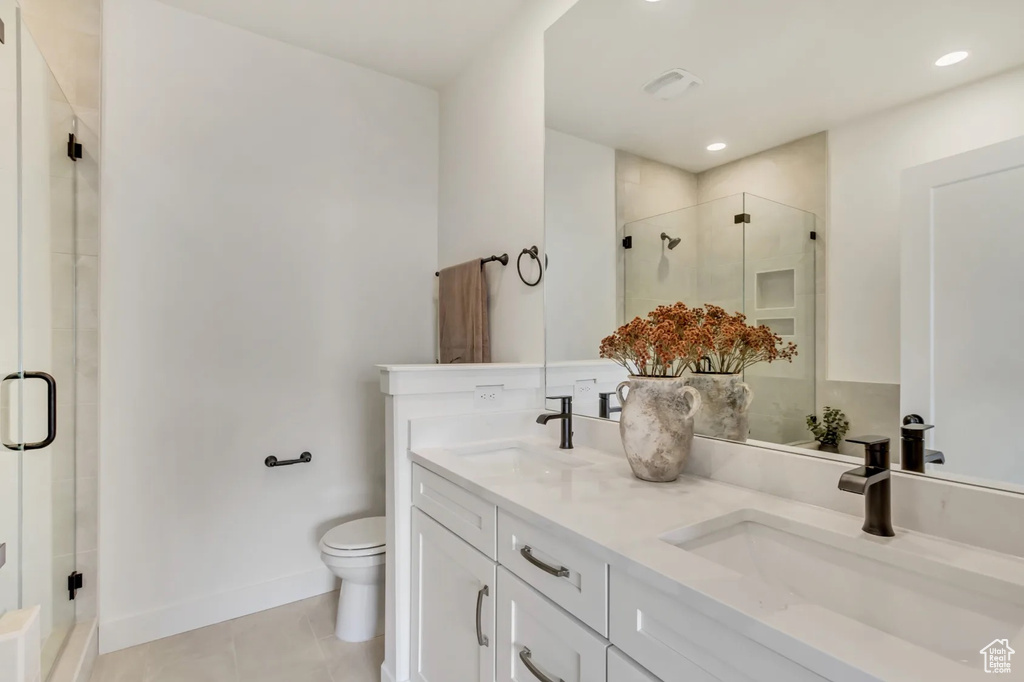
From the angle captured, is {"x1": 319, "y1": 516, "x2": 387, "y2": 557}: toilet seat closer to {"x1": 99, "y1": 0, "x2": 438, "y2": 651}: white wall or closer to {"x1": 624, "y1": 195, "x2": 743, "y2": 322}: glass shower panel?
{"x1": 99, "y1": 0, "x2": 438, "y2": 651}: white wall

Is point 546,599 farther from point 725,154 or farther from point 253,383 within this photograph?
point 253,383

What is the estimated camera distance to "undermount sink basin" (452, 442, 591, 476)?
1420 mm

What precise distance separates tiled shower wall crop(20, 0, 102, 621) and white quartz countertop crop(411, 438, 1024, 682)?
1440 millimetres

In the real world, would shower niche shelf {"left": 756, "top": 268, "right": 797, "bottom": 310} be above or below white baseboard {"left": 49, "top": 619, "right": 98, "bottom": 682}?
above

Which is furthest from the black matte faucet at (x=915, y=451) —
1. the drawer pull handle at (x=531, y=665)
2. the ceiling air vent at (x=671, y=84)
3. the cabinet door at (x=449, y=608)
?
the ceiling air vent at (x=671, y=84)

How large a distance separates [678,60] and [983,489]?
4.19 ft

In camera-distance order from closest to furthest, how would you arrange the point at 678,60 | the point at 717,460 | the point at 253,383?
the point at 717,460, the point at 678,60, the point at 253,383

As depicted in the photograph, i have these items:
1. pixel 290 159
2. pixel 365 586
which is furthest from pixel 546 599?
pixel 290 159

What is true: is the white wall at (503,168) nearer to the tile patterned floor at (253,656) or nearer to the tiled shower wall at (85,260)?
the tile patterned floor at (253,656)

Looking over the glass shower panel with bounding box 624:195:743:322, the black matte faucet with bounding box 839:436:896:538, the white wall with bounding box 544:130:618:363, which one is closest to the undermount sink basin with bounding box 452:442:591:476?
the white wall with bounding box 544:130:618:363

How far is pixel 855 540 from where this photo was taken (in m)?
0.84

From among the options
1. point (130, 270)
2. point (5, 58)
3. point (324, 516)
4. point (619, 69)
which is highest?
point (619, 69)

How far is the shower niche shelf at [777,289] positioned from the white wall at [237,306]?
6.03ft

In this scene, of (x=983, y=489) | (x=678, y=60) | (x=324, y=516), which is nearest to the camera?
(x=983, y=489)
